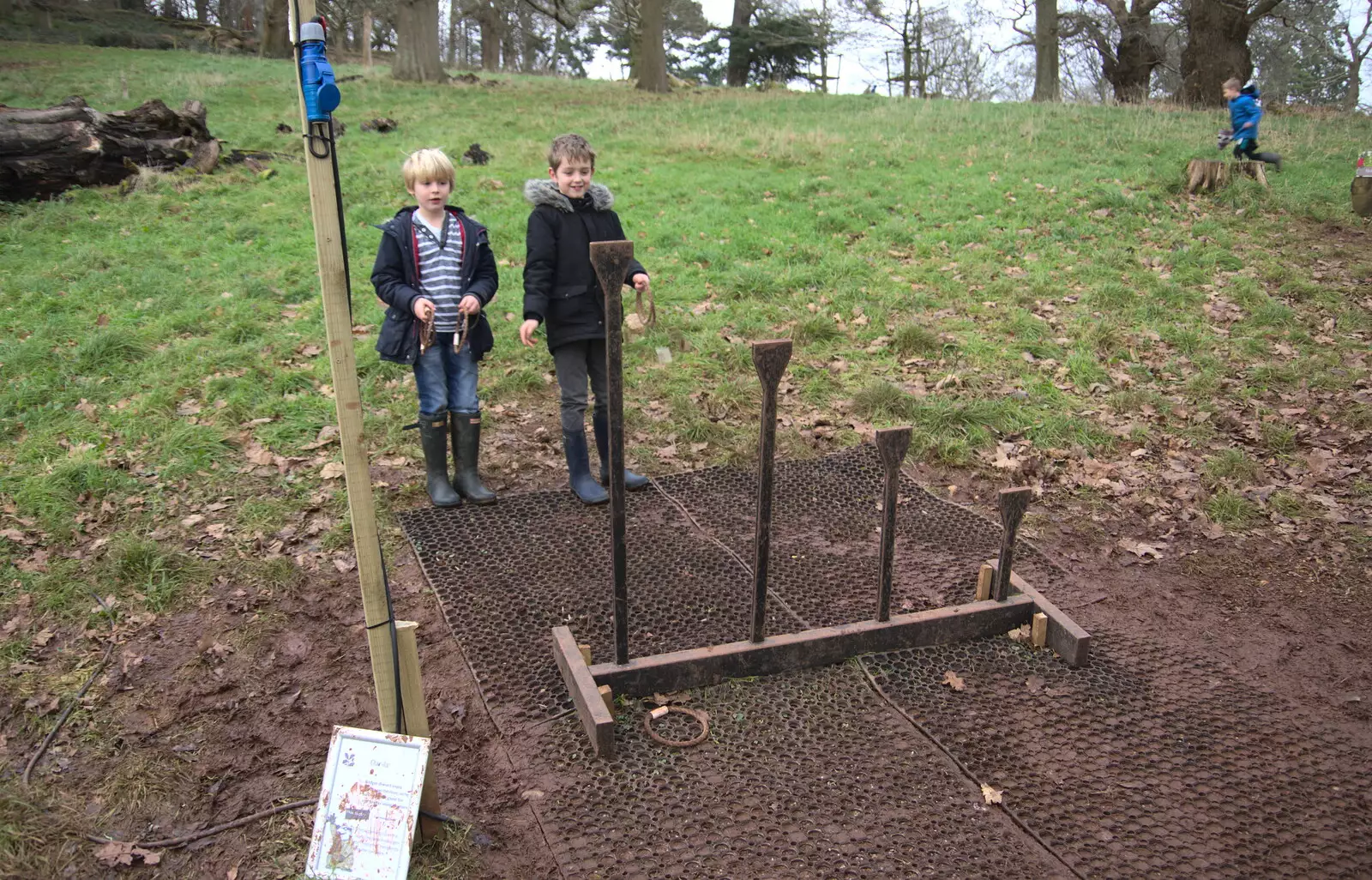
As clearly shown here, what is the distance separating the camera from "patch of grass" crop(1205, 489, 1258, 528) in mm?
4906

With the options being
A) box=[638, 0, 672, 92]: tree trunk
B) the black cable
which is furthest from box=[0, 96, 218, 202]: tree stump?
box=[638, 0, 672, 92]: tree trunk

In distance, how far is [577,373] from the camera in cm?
478

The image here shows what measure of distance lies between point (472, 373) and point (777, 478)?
1840 millimetres

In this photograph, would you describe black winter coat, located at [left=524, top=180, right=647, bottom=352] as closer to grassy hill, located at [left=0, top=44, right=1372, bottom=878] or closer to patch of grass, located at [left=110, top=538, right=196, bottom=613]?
grassy hill, located at [left=0, top=44, right=1372, bottom=878]

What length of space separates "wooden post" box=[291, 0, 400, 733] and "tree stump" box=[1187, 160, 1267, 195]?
1042 cm

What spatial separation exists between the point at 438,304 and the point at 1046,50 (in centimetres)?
2018

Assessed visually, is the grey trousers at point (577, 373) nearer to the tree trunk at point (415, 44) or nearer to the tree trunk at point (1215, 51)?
the tree trunk at point (1215, 51)

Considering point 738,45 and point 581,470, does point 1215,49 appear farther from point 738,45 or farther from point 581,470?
point 581,470

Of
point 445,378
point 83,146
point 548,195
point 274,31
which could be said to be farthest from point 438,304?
point 274,31

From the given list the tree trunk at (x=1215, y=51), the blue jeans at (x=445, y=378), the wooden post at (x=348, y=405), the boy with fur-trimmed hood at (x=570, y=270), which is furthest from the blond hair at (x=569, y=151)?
the tree trunk at (x=1215, y=51)

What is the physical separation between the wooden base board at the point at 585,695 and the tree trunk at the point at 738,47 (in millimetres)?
24783

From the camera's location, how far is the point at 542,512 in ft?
15.8

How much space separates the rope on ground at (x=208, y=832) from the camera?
109 inches

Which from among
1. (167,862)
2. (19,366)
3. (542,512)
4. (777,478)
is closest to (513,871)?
(167,862)
